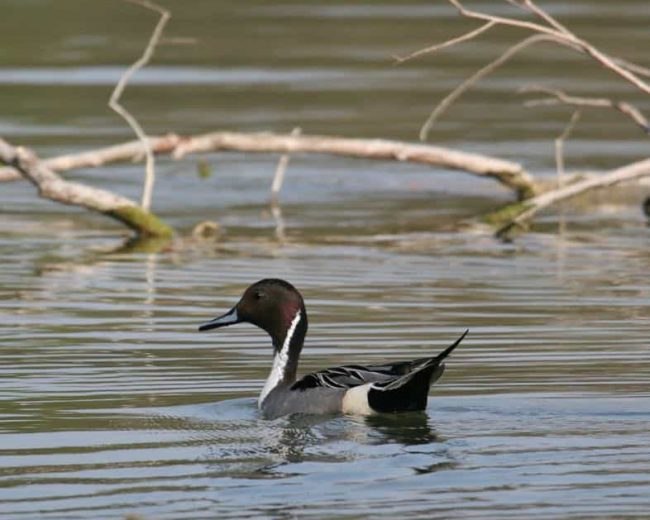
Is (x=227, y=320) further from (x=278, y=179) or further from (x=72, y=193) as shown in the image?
(x=278, y=179)

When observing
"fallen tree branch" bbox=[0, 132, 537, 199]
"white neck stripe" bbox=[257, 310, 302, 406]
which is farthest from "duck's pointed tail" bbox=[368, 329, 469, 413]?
"fallen tree branch" bbox=[0, 132, 537, 199]

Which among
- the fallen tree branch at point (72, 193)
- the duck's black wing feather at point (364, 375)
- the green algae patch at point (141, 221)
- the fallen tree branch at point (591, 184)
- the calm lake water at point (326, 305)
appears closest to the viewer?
the calm lake water at point (326, 305)

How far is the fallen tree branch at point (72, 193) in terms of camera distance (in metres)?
17.3

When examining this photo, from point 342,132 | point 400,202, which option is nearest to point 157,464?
point 400,202

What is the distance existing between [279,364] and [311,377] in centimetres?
55

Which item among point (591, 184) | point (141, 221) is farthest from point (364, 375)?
point (141, 221)

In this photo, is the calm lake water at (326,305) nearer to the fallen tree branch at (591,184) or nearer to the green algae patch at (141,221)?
the green algae patch at (141,221)

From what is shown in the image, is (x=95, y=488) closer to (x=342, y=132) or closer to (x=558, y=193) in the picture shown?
(x=558, y=193)

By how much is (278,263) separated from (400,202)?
3.99m

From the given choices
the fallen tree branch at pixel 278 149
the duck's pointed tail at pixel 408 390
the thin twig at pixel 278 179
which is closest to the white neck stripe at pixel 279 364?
the duck's pointed tail at pixel 408 390

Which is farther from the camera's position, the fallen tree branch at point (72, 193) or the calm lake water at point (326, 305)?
the fallen tree branch at point (72, 193)

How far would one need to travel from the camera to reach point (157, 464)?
998 cm

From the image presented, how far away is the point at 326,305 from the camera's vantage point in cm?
1489

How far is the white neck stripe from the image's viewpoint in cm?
1159
